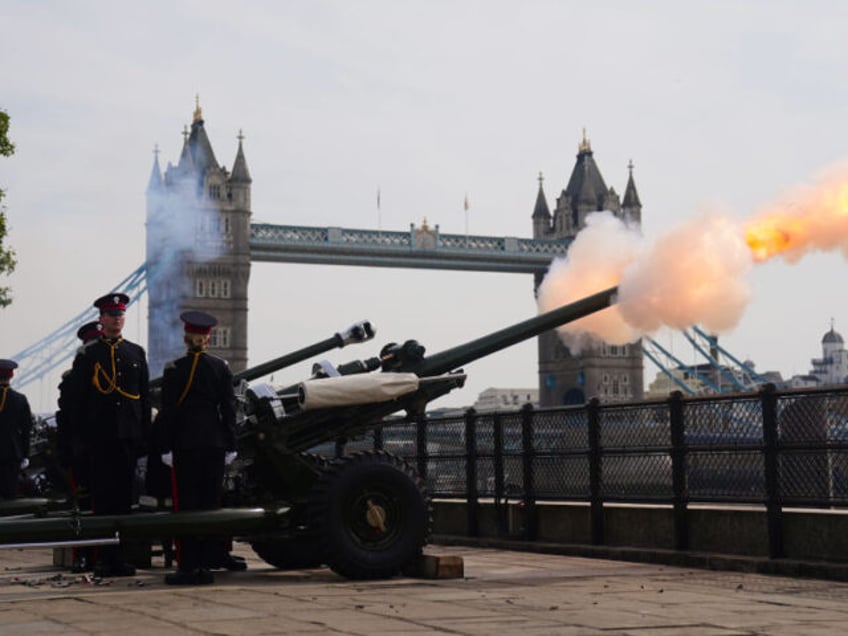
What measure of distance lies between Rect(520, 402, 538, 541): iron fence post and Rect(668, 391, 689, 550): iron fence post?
2020 millimetres

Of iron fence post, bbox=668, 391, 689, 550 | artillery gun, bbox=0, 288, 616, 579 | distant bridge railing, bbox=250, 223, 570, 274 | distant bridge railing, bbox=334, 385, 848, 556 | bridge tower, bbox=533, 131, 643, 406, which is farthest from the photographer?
bridge tower, bbox=533, 131, 643, 406

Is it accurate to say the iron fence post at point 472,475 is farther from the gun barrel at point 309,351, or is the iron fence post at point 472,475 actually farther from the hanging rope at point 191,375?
the hanging rope at point 191,375

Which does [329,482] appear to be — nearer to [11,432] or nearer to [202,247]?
[11,432]

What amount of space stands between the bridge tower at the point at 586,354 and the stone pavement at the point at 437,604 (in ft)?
435

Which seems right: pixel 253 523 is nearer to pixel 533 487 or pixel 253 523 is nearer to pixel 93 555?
pixel 93 555

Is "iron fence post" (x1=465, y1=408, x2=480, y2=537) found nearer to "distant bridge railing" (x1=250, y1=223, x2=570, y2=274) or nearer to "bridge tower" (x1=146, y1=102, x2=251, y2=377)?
"distant bridge railing" (x1=250, y1=223, x2=570, y2=274)

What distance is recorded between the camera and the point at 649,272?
10734 millimetres

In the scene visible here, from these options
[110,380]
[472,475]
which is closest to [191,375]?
[110,380]

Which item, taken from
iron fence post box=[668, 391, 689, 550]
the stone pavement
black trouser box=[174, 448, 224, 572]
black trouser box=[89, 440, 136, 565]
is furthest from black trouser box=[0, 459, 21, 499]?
iron fence post box=[668, 391, 689, 550]

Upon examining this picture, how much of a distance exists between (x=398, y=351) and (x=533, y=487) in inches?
131

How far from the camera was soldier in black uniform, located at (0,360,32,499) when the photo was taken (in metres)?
11.6

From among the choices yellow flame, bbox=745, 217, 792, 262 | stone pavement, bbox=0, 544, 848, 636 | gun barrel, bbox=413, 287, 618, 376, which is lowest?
stone pavement, bbox=0, 544, 848, 636

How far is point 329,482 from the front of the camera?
28.4 ft

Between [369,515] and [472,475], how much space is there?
4.81 meters
